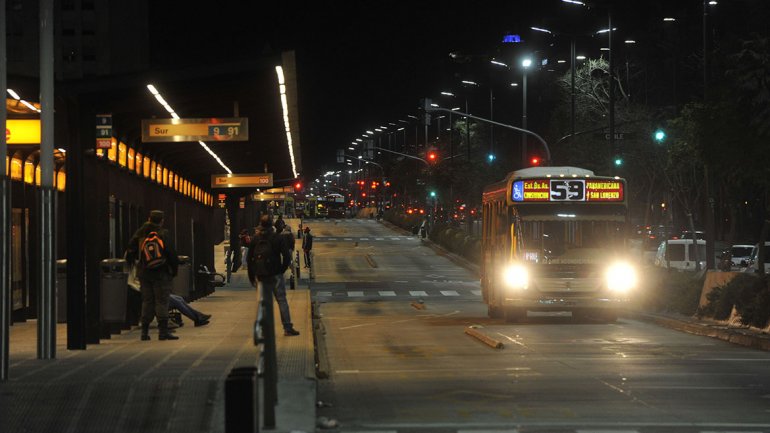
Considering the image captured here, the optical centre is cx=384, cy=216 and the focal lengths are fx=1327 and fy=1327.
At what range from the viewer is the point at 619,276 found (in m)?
27.4

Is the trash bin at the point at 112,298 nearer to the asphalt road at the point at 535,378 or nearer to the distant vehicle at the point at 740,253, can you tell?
the asphalt road at the point at 535,378

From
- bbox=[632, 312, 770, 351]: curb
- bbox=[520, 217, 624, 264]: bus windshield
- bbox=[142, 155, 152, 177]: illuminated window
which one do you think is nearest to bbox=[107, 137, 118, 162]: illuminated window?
bbox=[142, 155, 152, 177]: illuminated window

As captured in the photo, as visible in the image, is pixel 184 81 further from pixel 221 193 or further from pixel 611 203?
pixel 221 193

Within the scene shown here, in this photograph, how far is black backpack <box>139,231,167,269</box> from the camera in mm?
18875

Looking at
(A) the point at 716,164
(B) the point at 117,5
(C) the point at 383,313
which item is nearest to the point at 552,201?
(A) the point at 716,164

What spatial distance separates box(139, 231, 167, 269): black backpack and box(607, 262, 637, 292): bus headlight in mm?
11530

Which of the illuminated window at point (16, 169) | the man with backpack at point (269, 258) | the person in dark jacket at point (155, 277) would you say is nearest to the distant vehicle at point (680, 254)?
the illuminated window at point (16, 169)

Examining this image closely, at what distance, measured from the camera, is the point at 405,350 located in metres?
20.8

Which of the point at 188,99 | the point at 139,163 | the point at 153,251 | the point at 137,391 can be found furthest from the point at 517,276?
the point at 137,391

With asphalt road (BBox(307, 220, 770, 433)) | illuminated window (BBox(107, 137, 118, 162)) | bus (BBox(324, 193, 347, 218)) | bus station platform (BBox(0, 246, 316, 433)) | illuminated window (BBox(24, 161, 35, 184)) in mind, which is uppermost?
bus (BBox(324, 193, 347, 218))

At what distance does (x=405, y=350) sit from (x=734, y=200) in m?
42.6

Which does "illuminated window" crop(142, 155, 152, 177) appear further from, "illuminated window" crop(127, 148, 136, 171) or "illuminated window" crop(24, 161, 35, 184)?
"illuminated window" crop(24, 161, 35, 184)

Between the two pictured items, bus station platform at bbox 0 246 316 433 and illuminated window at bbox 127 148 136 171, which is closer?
bus station platform at bbox 0 246 316 433

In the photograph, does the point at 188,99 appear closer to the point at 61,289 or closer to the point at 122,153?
the point at 61,289
